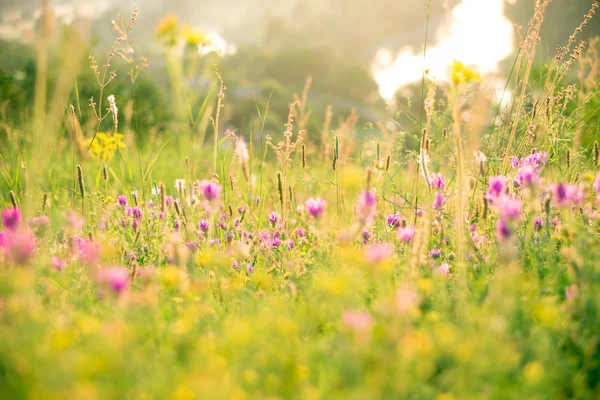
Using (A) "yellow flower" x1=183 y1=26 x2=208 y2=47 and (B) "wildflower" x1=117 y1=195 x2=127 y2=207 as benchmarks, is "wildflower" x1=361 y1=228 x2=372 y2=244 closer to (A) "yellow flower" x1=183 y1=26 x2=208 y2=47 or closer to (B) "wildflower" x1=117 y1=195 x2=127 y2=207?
(A) "yellow flower" x1=183 y1=26 x2=208 y2=47

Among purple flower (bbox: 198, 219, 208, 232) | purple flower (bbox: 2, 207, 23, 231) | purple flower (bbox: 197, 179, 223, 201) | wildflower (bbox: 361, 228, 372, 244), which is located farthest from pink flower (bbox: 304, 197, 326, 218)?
purple flower (bbox: 2, 207, 23, 231)

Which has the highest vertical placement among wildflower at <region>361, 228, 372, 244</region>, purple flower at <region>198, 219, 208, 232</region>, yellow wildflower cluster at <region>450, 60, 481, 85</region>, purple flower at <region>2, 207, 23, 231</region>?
yellow wildflower cluster at <region>450, 60, 481, 85</region>

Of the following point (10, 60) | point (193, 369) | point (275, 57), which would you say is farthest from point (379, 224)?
point (275, 57)

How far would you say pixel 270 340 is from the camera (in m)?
1.36

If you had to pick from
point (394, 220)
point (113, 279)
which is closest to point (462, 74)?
point (394, 220)

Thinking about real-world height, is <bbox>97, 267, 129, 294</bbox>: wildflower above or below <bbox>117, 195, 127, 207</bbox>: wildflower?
above

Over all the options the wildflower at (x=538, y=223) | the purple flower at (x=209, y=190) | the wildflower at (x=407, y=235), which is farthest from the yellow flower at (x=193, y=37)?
the wildflower at (x=538, y=223)

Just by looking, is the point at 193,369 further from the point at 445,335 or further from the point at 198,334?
the point at 445,335

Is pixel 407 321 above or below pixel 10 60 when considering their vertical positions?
below

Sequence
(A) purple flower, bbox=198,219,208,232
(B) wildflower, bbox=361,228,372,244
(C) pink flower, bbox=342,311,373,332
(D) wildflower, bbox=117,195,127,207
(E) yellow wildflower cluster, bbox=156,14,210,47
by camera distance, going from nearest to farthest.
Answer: (C) pink flower, bbox=342,311,373,332 → (E) yellow wildflower cluster, bbox=156,14,210,47 → (B) wildflower, bbox=361,228,372,244 → (A) purple flower, bbox=198,219,208,232 → (D) wildflower, bbox=117,195,127,207

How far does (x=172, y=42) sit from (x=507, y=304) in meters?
1.21

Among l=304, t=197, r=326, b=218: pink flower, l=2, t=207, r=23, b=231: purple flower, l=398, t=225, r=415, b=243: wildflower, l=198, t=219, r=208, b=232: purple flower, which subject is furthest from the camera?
l=198, t=219, r=208, b=232: purple flower

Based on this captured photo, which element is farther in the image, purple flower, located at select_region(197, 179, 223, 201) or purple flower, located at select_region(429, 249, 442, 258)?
purple flower, located at select_region(429, 249, 442, 258)

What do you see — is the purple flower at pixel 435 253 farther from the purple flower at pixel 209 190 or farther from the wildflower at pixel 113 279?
the wildflower at pixel 113 279
